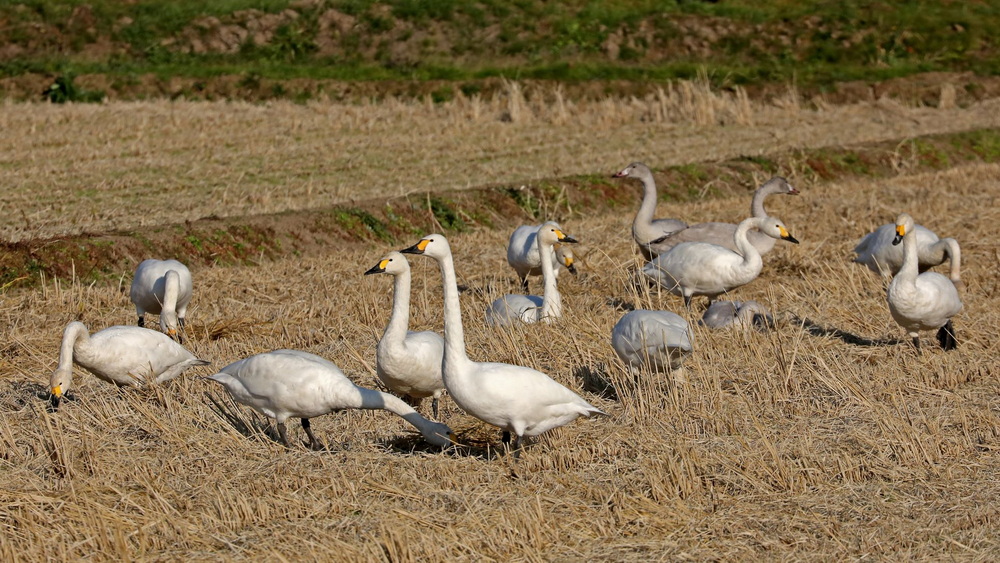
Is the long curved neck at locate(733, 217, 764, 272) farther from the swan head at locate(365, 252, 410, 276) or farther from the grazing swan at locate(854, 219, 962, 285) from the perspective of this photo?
the swan head at locate(365, 252, 410, 276)

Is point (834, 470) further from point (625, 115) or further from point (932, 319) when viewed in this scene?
point (625, 115)

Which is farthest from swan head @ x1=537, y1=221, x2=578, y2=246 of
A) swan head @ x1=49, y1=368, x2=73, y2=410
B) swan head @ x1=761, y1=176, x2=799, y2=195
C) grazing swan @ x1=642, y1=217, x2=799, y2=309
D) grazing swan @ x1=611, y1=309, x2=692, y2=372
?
swan head @ x1=761, y1=176, x2=799, y2=195

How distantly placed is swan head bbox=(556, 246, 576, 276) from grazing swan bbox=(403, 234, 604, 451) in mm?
5105

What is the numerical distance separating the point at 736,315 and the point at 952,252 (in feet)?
7.25

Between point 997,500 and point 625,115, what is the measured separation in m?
20.5

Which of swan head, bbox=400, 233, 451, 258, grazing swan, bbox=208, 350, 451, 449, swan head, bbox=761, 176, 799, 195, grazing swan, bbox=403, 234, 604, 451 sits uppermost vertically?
swan head, bbox=400, 233, 451, 258

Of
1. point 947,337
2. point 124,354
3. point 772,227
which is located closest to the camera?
point 124,354

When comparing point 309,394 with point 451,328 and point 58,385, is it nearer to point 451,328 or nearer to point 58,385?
point 451,328

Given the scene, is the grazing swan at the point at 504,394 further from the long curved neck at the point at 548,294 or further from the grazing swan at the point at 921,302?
the grazing swan at the point at 921,302

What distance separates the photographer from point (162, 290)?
1080 centimetres

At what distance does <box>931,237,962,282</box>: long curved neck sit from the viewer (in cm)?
1105

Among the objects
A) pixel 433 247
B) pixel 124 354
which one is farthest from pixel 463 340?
pixel 124 354

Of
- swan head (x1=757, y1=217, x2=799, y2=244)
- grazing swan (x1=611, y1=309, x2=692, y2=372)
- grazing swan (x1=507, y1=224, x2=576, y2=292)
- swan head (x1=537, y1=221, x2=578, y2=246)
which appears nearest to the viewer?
grazing swan (x1=611, y1=309, x2=692, y2=372)

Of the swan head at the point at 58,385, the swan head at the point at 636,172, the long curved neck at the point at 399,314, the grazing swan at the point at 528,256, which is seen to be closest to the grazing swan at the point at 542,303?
the grazing swan at the point at 528,256
